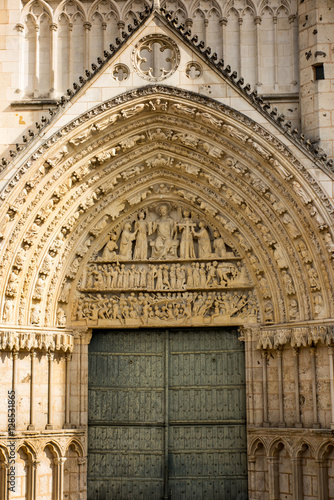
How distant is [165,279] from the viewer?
12727mm

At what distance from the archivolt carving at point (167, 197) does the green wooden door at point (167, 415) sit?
1.06 metres

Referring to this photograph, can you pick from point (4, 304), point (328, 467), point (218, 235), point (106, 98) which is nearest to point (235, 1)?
point (106, 98)

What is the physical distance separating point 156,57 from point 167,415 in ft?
17.9

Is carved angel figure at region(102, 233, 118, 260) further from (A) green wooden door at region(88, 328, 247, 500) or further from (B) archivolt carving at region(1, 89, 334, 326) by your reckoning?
(A) green wooden door at region(88, 328, 247, 500)

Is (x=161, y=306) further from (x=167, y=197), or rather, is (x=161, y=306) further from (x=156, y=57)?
(x=156, y=57)

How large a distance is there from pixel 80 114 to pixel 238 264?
3.28 metres

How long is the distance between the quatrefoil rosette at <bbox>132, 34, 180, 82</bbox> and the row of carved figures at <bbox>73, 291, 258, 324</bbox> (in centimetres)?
331

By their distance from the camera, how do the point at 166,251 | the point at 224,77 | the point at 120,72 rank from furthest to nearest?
the point at 166,251, the point at 120,72, the point at 224,77

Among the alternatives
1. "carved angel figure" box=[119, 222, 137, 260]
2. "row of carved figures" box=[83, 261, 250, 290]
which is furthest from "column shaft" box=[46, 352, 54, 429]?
"carved angel figure" box=[119, 222, 137, 260]

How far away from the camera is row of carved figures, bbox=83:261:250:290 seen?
1262cm

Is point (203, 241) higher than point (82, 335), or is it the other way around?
point (203, 241)

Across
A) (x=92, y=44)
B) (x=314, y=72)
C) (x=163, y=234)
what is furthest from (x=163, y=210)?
(x=314, y=72)

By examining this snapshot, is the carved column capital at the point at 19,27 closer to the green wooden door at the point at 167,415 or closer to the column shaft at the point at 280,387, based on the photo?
the green wooden door at the point at 167,415

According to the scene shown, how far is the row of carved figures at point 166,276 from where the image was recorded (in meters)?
12.6
